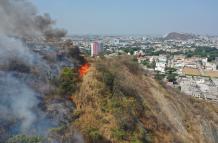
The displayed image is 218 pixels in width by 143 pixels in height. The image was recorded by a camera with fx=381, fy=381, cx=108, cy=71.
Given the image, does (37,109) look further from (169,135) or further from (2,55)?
(169,135)

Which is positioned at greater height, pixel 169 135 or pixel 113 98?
pixel 113 98

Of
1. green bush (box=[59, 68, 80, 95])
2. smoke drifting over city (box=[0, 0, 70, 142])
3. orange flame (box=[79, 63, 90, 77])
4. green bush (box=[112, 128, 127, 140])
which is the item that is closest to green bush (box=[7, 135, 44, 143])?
smoke drifting over city (box=[0, 0, 70, 142])

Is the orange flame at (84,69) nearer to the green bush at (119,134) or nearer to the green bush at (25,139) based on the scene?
the green bush at (119,134)

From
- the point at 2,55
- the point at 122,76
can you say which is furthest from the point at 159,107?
the point at 2,55

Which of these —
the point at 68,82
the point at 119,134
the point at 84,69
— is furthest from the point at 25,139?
the point at 84,69

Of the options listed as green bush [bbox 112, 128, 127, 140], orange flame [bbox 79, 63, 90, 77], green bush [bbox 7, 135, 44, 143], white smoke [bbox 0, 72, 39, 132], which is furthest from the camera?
orange flame [bbox 79, 63, 90, 77]

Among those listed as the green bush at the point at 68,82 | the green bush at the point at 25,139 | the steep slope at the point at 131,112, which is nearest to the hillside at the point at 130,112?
the steep slope at the point at 131,112

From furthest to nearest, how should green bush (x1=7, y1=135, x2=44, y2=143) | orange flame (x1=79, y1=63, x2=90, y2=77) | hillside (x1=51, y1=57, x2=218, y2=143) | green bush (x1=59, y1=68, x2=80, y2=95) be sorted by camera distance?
orange flame (x1=79, y1=63, x2=90, y2=77)
green bush (x1=59, y1=68, x2=80, y2=95)
hillside (x1=51, y1=57, x2=218, y2=143)
green bush (x1=7, y1=135, x2=44, y2=143)

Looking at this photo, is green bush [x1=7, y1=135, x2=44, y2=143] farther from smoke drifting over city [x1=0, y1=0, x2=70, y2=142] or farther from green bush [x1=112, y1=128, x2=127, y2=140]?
green bush [x1=112, y1=128, x2=127, y2=140]
